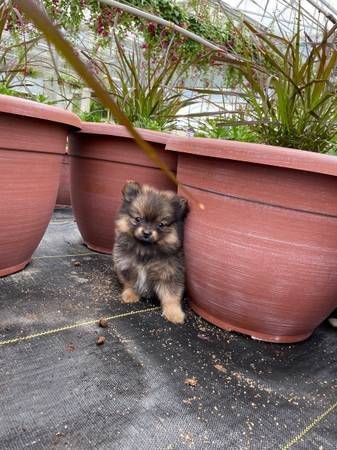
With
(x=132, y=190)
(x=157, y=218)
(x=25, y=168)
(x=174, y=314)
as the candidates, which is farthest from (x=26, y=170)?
(x=174, y=314)

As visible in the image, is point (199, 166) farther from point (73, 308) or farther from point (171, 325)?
point (73, 308)

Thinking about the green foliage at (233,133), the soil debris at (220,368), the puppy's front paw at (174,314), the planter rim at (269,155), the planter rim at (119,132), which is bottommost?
the soil debris at (220,368)

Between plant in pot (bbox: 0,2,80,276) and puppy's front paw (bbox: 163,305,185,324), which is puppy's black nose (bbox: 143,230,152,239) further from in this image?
plant in pot (bbox: 0,2,80,276)

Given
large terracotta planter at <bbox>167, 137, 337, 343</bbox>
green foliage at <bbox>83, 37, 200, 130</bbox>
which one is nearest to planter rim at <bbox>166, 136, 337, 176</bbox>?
large terracotta planter at <bbox>167, 137, 337, 343</bbox>

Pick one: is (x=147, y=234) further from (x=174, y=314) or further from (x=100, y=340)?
(x=100, y=340)

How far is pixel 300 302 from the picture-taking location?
1.39 meters

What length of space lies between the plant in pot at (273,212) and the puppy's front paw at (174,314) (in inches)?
4.1

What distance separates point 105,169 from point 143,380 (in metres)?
1.21

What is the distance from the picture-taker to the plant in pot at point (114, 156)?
198cm

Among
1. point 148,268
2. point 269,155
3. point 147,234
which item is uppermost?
point 269,155

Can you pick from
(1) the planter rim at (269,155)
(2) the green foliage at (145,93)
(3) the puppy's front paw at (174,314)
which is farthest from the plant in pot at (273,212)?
(2) the green foliage at (145,93)

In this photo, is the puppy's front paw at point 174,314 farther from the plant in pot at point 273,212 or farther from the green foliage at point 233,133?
the green foliage at point 233,133

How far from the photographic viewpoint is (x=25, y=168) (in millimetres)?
1550

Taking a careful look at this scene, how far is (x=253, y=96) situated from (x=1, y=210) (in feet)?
3.70
